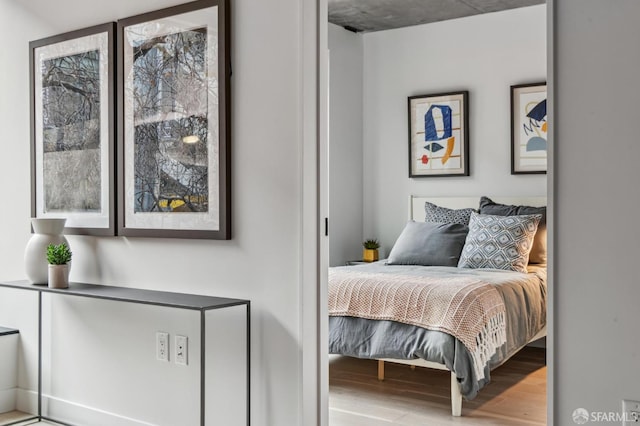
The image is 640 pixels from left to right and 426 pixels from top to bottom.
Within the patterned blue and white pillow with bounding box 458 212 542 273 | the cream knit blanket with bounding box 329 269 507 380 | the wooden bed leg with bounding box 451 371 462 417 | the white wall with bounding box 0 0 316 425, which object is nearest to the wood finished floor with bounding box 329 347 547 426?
the wooden bed leg with bounding box 451 371 462 417

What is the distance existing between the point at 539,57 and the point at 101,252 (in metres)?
3.72

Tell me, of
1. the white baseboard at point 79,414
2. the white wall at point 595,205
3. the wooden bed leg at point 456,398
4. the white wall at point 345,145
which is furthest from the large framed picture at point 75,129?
the white wall at point 345,145

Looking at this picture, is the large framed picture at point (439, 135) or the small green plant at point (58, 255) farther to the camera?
the large framed picture at point (439, 135)

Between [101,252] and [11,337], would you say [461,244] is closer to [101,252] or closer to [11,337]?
[101,252]

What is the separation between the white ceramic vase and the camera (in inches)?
138

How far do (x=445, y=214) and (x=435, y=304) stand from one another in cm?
194

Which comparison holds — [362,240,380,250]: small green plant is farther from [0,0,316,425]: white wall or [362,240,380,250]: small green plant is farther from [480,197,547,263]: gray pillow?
[0,0,316,425]: white wall

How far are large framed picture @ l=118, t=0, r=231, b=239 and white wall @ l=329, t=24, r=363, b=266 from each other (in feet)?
9.18

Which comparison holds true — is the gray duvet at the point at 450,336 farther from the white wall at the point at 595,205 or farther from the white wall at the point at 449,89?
the white wall at the point at 595,205

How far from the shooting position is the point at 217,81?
9.89 feet

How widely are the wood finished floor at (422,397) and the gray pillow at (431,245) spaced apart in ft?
2.87

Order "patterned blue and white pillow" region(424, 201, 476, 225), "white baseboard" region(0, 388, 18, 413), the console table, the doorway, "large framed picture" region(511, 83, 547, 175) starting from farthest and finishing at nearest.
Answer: the doorway
"patterned blue and white pillow" region(424, 201, 476, 225)
"large framed picture" region(511, 83, 547, 175)
"white baseboard" region(0, 388, 18, 413)
the console table

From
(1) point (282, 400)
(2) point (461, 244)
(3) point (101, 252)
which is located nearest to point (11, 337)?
(3) point (101, 252)

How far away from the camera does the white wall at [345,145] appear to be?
19.9ft
